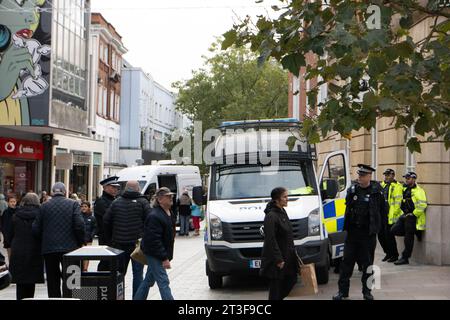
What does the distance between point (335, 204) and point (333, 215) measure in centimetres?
24

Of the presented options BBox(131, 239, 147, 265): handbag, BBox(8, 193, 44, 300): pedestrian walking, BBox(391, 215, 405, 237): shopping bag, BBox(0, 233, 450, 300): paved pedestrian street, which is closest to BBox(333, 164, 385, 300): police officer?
BBox(0, 233, 450, 300): paved pedestrian street

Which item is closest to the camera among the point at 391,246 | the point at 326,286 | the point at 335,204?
the point at 326,286

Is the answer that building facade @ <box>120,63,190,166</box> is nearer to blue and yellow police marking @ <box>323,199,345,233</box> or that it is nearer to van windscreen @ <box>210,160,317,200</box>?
blue and yellow police marking @ <box>323,199,345,233</box>

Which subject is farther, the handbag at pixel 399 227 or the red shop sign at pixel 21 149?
the red shop sign at pixel 21 149

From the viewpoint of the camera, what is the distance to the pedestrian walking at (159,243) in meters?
9.09

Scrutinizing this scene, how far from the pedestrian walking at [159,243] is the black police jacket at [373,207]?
2702mm

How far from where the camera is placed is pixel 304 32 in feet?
18.7

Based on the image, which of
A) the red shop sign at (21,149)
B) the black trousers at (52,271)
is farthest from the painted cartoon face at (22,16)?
the black trousers at (52,271)

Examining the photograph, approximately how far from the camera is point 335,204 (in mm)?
13281

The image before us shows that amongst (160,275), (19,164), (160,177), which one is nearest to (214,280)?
(160,275)

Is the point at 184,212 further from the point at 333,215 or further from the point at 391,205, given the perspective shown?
the point at 333,215

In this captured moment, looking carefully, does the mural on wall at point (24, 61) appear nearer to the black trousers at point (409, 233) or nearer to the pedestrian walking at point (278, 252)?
the black trousers at point (409, 233)

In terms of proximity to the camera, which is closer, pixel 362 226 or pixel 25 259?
pixel 25 259

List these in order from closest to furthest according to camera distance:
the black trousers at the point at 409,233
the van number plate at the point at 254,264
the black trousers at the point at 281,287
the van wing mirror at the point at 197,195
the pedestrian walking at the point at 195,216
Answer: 1. the black trousers at the point at 281,287
2. the van number plate at the point at 254,264
3. the van wing mirror at the point at 197,195
4. the black trousers at the point at 409,233
5. the pedestrian walking at the point at 195,216
